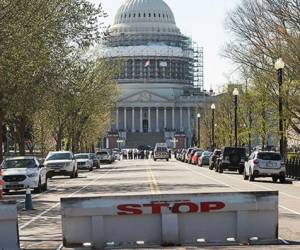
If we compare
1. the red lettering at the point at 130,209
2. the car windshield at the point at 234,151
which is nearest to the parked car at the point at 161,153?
the car windshield at the point at 234,151

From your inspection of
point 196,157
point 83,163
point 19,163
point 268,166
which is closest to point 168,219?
point 19,163

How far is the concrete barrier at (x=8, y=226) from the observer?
46.0 ft

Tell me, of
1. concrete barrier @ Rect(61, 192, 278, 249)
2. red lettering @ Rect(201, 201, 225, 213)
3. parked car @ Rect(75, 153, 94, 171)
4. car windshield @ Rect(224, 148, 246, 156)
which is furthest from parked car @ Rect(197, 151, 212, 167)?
red lettering @ Rect(201, 201, 225, 213)

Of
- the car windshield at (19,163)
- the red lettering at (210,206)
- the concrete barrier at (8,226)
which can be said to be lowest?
the concrete barrier at (8,226)

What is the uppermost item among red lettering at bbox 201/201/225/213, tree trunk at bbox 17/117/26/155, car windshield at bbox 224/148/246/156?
tree trunk at bbox 17/117/26/155

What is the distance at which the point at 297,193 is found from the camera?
101ft

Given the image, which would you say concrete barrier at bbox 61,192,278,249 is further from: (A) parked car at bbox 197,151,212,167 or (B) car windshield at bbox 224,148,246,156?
(A) parked car at bbox 197,151,212,167

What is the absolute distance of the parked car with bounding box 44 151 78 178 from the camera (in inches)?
1841

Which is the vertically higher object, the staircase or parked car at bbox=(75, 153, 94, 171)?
the staircase

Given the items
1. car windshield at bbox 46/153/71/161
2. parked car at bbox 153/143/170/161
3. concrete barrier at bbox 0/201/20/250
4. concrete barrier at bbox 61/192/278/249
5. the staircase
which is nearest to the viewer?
concrete barrier at bbox 0/201/20/250

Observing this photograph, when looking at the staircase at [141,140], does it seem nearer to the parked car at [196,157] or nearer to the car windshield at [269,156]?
the parked car at [196,157]

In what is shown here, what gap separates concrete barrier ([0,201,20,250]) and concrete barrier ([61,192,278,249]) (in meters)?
0.83

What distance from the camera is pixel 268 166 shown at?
1620 inches

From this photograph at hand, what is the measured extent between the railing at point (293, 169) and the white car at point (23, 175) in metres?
15.1
